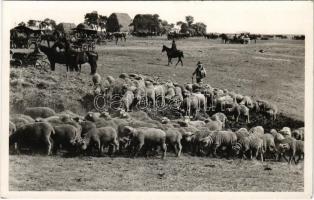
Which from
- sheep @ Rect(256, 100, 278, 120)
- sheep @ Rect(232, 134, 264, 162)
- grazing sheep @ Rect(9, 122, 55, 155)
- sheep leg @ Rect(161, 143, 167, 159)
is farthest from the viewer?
sheep @ Rect(256, 100, 278, 120)

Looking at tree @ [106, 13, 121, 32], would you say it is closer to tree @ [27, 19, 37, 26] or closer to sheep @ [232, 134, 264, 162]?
tree @ [27, 19, 37, 26]

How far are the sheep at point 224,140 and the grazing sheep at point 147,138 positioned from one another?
89 cm

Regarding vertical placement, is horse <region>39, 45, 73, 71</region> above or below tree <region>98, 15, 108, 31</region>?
below

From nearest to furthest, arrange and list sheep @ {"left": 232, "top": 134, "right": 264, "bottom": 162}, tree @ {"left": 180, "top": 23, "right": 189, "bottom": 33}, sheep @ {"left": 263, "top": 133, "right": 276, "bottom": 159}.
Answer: tree @ {"left": 180, "top": 23, "right": 189, "bottom": 33} < sheep @ {"left": 232, "top": 134, "right": 264, "bottom": 162} < sheep @ {"left": 263, "top": 133, "right": 276, "bottom": 159}

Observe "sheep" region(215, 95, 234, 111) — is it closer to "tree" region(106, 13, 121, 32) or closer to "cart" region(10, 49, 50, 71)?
"tree" region(106, 13, 121, 32)

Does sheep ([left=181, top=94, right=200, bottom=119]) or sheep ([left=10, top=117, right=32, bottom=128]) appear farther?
sheep ([left=181, top=94, right=200, bottom=119])

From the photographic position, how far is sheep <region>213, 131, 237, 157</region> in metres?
11.0

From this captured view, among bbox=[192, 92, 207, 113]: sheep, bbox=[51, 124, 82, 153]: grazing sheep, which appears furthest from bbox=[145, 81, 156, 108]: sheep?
bbox=[51, 124, 82, 153]: grazing sheep

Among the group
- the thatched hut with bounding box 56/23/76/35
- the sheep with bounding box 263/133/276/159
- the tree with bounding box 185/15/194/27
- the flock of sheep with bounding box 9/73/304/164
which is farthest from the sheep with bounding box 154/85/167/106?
the sheep with bounding box 263/133/276/159

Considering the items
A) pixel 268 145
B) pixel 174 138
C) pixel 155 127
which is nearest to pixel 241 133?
pixel 268 145

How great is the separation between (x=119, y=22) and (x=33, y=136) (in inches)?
95.5

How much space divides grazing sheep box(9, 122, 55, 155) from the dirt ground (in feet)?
0.68


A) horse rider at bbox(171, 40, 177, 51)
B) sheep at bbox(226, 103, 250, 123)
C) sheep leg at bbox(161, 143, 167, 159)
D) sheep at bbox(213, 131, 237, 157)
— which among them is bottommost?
sheep leg at bbox(161, 143, 167, 159)

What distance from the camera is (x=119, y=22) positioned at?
10.8 metres
